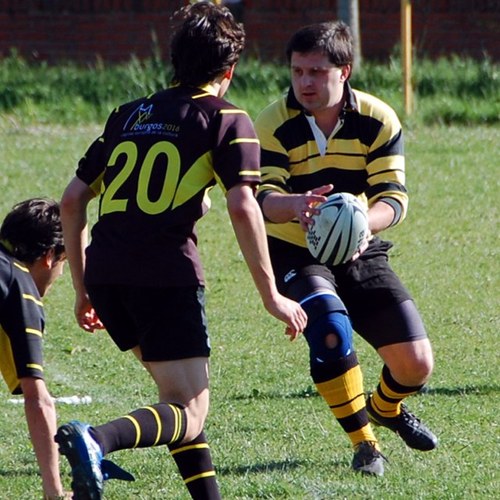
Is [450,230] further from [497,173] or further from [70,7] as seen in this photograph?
[70,7]

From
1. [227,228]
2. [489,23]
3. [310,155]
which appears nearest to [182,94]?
[310,155]

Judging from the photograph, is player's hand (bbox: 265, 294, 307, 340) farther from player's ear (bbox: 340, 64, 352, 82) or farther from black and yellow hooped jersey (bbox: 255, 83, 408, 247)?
player's ear (bbox: 340, 64, 352, 82)

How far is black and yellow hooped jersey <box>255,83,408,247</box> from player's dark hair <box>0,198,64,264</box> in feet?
3.42

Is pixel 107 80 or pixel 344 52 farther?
pixel 107 80

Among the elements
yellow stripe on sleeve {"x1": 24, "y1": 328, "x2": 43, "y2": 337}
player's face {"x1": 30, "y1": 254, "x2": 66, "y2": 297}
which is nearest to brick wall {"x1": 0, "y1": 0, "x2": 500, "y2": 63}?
player's face {"x1": 30, "y1": 254, "x2": 66, "y2": 297}

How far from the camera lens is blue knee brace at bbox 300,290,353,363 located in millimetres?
5289

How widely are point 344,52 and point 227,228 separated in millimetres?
6284

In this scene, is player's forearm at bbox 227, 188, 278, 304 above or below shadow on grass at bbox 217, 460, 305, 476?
above

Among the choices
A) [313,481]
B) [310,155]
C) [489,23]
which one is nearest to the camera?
[313,481]

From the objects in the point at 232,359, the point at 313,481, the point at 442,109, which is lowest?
the point at 442,109

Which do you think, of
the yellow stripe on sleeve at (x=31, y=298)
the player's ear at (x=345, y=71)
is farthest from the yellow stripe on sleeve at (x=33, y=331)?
the player's ear at (x=345, y=71)

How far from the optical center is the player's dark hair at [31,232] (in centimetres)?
492

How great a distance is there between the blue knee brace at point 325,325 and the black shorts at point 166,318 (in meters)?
0.90

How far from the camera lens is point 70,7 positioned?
66.6 feet
